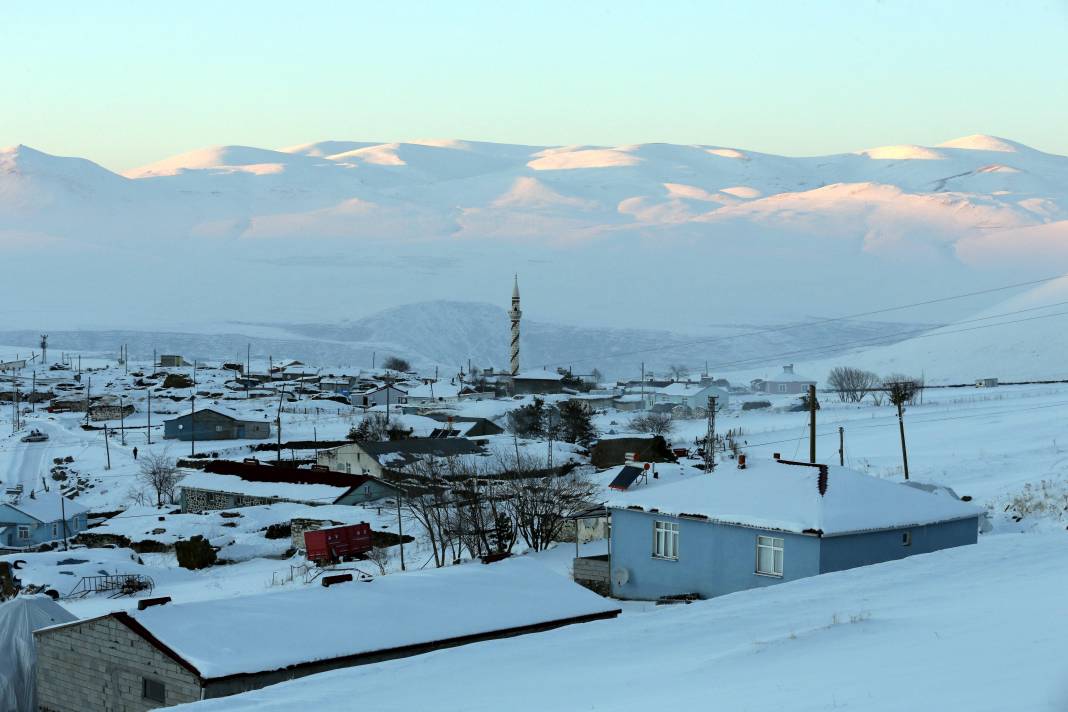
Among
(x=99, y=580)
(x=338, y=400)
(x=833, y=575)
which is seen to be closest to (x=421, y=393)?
(x=338, y=400)

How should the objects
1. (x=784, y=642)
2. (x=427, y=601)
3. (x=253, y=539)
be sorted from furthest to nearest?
1. (x=253, y=539)
2. (x=427, y=601)
3. (x=784, y=642)

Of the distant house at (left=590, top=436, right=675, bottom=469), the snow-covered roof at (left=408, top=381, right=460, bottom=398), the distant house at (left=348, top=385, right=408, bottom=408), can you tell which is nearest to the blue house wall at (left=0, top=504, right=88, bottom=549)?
the distant house at (left=590, top=436, right=675, bottom=469)

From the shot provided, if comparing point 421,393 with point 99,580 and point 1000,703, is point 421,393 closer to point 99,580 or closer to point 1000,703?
point 99,580

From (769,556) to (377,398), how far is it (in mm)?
89908

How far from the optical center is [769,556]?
77.6 ft

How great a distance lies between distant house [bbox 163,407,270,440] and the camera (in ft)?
274

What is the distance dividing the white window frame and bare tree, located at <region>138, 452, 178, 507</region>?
41.1 metres

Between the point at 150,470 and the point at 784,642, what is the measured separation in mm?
56042

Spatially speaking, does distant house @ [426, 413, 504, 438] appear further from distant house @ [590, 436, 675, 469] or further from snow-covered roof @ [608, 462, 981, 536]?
snow-covered roof @ [608, 462, 981, 536]

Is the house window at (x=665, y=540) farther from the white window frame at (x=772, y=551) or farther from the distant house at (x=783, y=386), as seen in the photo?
the distant house at (x=783, y=386)

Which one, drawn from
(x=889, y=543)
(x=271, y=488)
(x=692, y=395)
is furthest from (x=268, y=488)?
(x=692, y=395)

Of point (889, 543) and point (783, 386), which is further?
point (783, 386)

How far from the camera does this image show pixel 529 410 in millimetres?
84875

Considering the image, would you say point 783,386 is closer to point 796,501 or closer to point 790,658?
point 796,501
